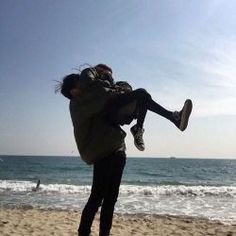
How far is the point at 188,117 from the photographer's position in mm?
3391

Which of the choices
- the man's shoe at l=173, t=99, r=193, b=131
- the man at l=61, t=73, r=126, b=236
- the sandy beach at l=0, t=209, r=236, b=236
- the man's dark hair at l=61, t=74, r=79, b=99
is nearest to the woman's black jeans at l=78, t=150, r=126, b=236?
the man at l=61, t=73, r=126, b=236

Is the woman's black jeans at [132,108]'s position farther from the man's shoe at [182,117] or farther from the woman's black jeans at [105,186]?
the woman's black jeans at [105,186]

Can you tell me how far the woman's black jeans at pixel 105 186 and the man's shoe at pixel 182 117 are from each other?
1.88 ft

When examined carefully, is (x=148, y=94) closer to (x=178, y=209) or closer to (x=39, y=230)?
(x=39, y=230)

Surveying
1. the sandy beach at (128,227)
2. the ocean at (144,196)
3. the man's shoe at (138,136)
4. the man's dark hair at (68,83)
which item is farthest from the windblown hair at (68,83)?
the ocean at (144,196)

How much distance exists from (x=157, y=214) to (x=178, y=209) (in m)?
1.83

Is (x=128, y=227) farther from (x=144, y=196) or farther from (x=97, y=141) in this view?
(x=144, y=196)

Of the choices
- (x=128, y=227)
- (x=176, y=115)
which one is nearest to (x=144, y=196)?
(x=128, y=227)

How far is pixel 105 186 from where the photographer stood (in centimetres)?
345

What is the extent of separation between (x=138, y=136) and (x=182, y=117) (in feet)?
1.41

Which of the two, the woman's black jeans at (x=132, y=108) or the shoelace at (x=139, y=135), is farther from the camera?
the shoelace at (x=139, y=135)

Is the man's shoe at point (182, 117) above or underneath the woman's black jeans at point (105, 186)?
above

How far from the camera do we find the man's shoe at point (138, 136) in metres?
3.33

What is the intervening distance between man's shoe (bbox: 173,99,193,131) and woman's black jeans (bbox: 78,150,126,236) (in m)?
0.57
